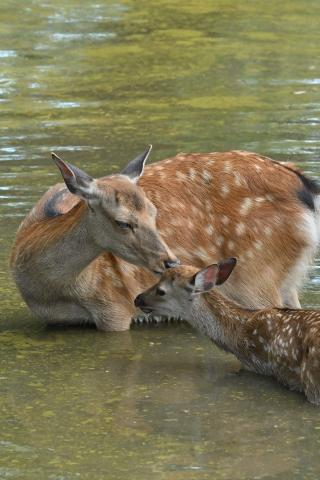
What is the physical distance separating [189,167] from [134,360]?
4.04ft

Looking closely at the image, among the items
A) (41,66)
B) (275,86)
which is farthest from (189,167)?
(41,66)

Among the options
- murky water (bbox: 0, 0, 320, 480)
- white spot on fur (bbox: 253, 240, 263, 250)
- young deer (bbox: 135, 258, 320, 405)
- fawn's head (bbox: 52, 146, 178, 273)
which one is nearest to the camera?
murky water (bbox: 0, 0, 320, 480)

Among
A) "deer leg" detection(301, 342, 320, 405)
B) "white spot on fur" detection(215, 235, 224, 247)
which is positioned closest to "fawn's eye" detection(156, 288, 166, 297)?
"white spot on fur" detection(215, 235, 224, 247)

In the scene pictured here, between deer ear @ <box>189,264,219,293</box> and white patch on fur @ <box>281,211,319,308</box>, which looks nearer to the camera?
deer ear @ <box>189,264,219,293</box>

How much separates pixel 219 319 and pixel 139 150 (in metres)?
4.77

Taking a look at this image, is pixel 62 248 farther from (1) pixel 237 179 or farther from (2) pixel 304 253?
(2) pixel 304 253

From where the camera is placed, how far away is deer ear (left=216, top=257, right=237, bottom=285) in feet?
25.7

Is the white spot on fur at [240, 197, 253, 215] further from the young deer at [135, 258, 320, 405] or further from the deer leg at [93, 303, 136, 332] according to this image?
the deer leg at [93, 303, 136, 332]

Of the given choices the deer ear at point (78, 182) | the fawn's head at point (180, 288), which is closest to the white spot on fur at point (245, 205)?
the fawn's head at point (180, 288)

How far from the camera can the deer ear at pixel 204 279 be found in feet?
25.7

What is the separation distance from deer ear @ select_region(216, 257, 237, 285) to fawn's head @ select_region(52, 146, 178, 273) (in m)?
0.30

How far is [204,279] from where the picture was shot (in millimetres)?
7910

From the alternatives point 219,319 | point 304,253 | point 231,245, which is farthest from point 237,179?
point 219,319

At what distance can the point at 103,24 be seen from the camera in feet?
57.7
